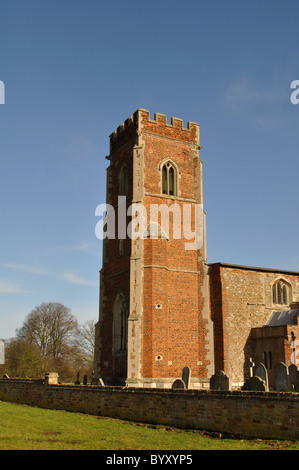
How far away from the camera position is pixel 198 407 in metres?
12.9

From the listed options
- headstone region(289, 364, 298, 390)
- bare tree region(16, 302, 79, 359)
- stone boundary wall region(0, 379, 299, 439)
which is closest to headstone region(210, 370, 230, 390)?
stone boundary wall region(0, 379, 299, 439)

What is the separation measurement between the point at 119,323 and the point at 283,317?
32.2 ft

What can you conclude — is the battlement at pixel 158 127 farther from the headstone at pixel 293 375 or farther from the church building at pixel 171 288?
the headstone at pixel 293 375

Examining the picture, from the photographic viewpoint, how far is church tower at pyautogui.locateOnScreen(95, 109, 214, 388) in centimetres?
2492

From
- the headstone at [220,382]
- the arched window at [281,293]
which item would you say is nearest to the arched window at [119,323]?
→ the arched window at [281,293]

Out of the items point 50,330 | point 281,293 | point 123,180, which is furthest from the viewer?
point 50,330

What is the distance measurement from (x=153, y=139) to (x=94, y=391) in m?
16.8

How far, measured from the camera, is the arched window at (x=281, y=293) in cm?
2934

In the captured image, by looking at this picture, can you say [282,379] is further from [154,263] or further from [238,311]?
[238,311]

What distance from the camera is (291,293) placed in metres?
30.0

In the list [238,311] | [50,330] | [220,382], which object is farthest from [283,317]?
[50,330]

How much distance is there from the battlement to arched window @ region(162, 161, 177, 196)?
6.79 ft

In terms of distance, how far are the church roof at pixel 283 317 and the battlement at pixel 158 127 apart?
11.9 meters

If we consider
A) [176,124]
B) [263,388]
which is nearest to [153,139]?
[176,124]
